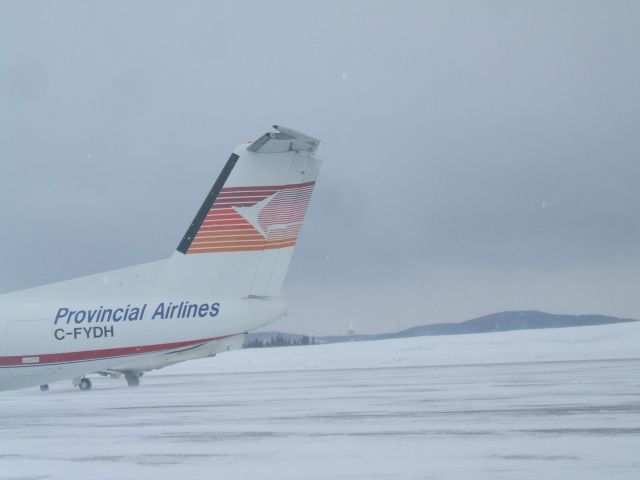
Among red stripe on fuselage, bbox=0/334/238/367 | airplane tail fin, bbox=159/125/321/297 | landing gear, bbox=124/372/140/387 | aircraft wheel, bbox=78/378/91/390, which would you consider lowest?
aircraft wheel, bbox=78/378/91/390

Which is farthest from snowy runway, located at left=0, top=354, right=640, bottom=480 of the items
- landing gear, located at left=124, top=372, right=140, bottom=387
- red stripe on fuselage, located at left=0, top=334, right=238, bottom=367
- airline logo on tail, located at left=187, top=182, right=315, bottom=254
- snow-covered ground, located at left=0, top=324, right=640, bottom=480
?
airline logo on tail, located at left=187, top=182, right=315, bottom=254

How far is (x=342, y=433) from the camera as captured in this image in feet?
31.3

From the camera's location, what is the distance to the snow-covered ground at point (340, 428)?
23.7ft

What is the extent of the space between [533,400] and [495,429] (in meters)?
3.79

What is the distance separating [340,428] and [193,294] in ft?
14.3

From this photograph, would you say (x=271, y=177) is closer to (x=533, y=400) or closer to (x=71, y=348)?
(x=71, y=348)

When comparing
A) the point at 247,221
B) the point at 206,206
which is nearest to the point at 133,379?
the point at 206,206

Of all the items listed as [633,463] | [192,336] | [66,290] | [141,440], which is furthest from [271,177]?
[633,463]

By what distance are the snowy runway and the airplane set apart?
45.1 inches

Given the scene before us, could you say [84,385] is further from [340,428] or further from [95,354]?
[340,428]

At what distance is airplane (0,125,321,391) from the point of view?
42.2 feet

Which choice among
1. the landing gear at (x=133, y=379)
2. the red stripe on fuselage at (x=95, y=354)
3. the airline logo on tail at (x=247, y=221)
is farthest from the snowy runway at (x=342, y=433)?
the airline logo on tail at (x=247, y=221)

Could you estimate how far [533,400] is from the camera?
12812mm

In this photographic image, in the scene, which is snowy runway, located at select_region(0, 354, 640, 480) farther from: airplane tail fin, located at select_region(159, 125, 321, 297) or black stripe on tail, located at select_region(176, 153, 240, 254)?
black stripe on tail, located at select_region(176, 153, 240, 254)
